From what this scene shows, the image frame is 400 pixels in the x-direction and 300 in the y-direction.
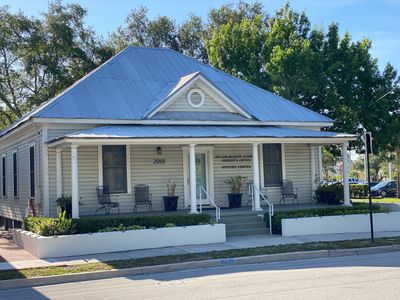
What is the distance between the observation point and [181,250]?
14398mm

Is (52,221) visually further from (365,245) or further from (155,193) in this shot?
(365,245)

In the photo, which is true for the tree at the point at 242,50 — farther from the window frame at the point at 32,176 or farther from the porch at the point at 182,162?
the window frame at the point at 32,176

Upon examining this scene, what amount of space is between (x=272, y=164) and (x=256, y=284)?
12.1 metres

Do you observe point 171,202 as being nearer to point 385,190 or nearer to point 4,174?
point 4,174

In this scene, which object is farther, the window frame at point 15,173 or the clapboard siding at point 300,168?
the window frame at point 15,173

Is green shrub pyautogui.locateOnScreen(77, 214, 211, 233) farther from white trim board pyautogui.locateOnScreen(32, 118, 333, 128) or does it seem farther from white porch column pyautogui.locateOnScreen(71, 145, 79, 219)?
white trim board pyautogui.locateOnScreen(32, 118, 333, 128)

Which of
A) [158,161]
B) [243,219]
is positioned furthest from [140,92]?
[243,219]

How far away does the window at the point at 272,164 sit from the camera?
2156 cm

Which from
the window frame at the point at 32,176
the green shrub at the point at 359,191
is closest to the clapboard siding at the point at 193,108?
the window frame at the point at 32,176

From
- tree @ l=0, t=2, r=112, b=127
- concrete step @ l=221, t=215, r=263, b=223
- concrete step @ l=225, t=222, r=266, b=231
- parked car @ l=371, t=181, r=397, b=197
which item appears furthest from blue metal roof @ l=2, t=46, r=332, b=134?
parked car @ l=371, t=181, r=397, b=197

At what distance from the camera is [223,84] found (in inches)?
901

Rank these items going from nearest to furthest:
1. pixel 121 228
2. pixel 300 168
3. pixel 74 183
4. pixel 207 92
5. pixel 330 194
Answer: pixel 121 228
pixel 74 183
pixel 207 92
pixel 330 194
pixel 300 168

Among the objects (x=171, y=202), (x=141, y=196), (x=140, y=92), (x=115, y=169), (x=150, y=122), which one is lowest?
(x=171, y=202)

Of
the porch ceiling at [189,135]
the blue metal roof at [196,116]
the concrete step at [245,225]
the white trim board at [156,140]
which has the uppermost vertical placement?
the blue metal roof at [196,116]
